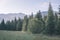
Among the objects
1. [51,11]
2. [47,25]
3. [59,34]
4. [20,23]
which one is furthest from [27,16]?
[59,34]

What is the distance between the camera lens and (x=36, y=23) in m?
27.8

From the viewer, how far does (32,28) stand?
88.0 ft

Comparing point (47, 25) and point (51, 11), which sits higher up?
point (51, 11)

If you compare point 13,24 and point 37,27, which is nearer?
point 37,27

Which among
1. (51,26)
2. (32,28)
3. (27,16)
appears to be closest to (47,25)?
(51,26)

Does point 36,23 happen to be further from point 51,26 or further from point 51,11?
point 51,11

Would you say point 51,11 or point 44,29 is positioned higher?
point 51,11

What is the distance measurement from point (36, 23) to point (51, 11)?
170 inches

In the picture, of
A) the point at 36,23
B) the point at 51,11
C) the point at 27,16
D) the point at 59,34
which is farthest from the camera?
the point at 27,16

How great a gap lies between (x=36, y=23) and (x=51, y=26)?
8.13ft

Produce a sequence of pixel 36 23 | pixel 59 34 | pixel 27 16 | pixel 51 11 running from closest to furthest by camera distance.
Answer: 1. pixel 59 34
2. pixel 36 23
3. pixel 51 11
4. pixel 27 16

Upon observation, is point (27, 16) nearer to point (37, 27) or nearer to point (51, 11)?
point (51, 11)

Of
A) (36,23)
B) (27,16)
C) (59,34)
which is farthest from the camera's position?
(27,16)

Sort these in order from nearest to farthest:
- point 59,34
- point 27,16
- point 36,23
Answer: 1. point 59,34
2. point 36,23
3. point 27,16
